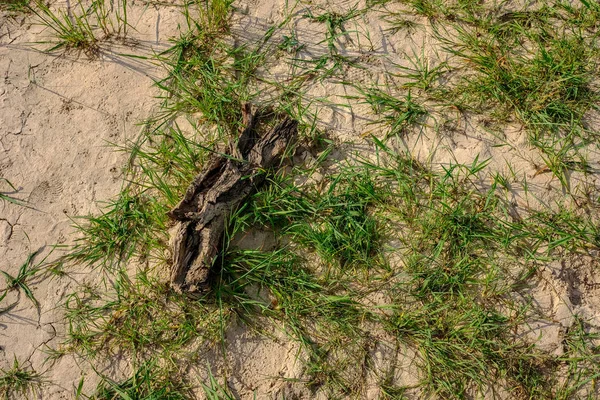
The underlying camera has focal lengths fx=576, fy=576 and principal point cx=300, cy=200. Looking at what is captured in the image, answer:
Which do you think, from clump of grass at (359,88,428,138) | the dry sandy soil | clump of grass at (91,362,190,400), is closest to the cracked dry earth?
the dry sandy soil

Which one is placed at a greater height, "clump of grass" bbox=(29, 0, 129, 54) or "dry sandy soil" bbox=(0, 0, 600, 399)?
"clump of grass" bbox=(29, 0, 129, 54)

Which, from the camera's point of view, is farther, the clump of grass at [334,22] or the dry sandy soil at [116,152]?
the clump of grass at [334,22]

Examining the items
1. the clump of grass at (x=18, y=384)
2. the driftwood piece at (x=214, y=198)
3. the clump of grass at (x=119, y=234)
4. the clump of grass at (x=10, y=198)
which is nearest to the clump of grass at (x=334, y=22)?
the driftwood piece at (x=214, y=198)

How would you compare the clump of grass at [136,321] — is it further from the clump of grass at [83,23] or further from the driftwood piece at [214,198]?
the clump of grass at [83,23]

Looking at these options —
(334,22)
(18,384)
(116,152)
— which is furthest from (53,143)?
(334,22)

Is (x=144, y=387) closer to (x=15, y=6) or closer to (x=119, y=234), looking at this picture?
(x=119, y=234)

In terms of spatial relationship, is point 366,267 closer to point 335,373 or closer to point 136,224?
point 335,373

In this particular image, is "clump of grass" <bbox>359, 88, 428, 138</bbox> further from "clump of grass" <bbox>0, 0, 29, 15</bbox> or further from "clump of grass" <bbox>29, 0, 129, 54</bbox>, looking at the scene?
"clump of grass" <bbox>0, 0, 29, 15</bbox>
